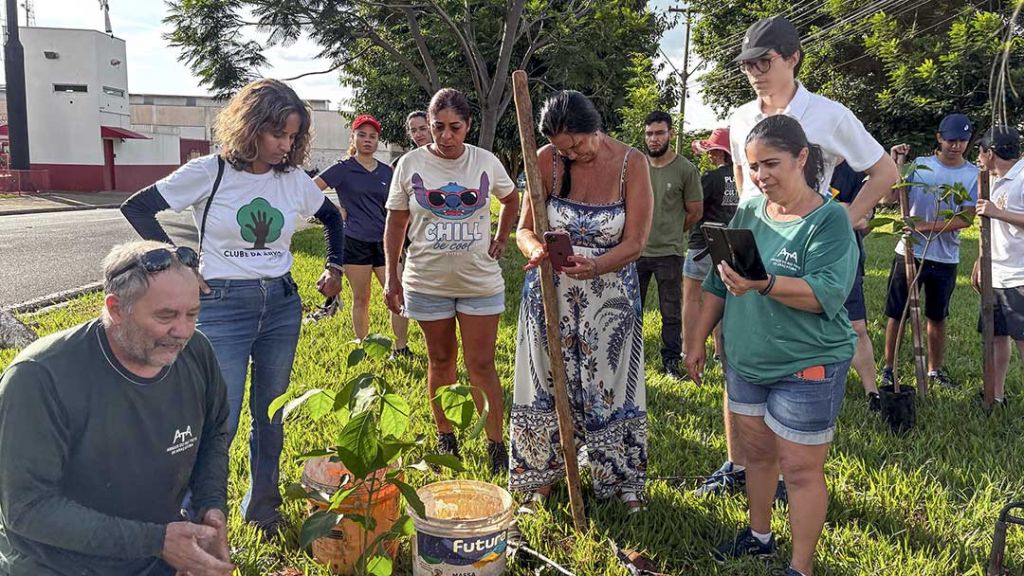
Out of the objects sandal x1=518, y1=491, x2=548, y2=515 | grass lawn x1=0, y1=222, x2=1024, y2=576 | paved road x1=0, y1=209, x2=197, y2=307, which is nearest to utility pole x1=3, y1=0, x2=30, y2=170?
paved road x1=0, y1=209, x2=197, y2=307

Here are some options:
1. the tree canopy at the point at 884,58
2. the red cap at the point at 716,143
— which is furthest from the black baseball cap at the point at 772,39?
the tree canopy at the point at 884,58

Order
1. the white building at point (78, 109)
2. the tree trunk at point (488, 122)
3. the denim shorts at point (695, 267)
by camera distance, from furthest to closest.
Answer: the white building at point (78, 109) < the tree trunk at point (488, 122) < the denim shorts at point (695, 267)

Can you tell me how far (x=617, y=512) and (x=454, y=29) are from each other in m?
8.69

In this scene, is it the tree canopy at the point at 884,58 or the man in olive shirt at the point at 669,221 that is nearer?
the man in olive shirt at the point at 669,221

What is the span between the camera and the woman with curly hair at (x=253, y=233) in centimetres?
295

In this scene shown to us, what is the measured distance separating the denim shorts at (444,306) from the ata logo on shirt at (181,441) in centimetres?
170

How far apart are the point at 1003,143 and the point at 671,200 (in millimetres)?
2241

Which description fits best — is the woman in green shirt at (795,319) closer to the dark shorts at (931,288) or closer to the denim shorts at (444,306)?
the denim shorts at (444,306)

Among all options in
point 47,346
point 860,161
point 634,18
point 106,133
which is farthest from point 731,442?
point 106,133

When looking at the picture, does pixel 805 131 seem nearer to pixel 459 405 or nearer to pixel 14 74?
pixel 459 405

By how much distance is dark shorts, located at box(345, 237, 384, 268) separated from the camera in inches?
241

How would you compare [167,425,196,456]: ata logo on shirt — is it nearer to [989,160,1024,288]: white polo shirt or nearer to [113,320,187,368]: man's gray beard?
[113,320,187,368]: man's gray beard

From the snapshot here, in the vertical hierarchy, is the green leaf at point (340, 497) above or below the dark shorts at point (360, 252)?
below

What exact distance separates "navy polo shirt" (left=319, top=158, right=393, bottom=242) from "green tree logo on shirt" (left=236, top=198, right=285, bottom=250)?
2.93 metres
